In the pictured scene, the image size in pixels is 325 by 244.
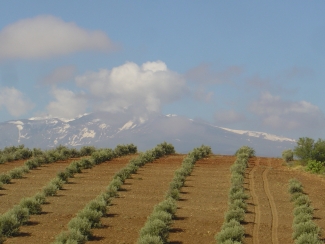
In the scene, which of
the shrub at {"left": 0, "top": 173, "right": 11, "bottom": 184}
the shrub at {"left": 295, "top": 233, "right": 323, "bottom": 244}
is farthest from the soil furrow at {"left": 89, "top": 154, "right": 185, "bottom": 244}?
the shrub at {"left": 0, "top": 173, "right": 11, "bottom": 184}

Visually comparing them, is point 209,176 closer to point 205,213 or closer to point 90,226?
point 205,213

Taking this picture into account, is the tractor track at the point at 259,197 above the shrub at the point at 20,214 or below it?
above

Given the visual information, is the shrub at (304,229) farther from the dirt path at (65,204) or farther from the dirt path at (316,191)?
the dirt path at (65,204)

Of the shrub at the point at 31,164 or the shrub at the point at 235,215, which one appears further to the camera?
the shrub at the point at 31,164

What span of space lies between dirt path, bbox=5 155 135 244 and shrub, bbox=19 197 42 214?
26 centimetres

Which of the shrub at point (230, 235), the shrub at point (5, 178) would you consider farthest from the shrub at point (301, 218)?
the shrub at point (5, 178)

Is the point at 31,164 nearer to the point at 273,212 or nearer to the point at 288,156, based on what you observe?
the point at 288,156

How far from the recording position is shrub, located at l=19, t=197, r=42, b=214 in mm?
20516

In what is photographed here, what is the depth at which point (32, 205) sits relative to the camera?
20703 millimetres

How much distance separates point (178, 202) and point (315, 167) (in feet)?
44.6

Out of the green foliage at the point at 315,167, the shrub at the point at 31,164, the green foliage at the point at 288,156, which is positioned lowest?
the shrub at the point at 31,164

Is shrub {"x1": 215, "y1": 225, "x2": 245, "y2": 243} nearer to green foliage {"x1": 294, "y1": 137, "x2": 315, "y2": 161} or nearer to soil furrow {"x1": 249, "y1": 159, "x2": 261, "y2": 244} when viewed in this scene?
soil furrow {"x1": 249, "y1": 159, "x2": 261, "y2": 244}

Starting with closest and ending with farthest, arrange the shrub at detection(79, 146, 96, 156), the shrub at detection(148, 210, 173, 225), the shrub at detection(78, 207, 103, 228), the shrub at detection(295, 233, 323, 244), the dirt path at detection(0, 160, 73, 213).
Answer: the shrub at detection(295, 233, 323, 244)
the shrub at detection(148, 210, 173, 225)
the shrub at detection(78, 207, 103, 228)
the dirt path at detection(0, 160, 73, 213)
the shrub at detection(79, 146, 96, 156)

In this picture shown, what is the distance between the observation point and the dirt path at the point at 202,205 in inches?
700
